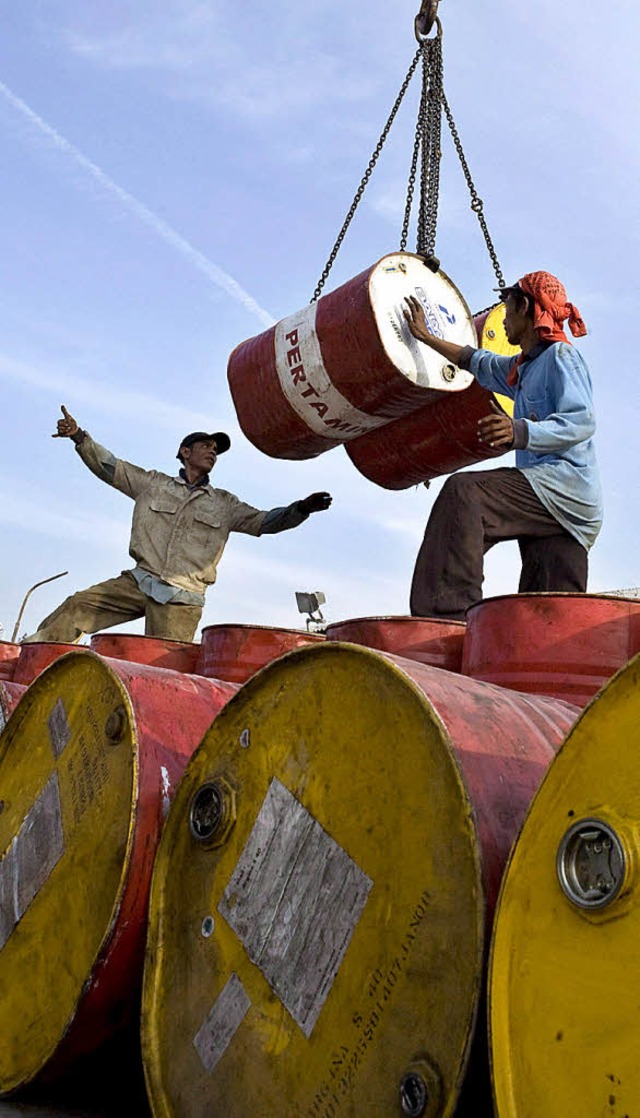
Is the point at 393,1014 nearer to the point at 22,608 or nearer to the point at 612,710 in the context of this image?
the point at 612,710

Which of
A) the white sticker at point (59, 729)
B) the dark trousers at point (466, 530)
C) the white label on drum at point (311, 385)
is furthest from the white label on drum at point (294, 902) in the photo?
the white label on drum at point (311, 385)

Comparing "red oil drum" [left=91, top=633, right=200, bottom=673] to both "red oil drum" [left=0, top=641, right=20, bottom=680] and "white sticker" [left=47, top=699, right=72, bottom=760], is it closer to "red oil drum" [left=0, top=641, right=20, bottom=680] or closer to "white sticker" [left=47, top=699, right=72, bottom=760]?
"red oil drum" [left=0, top=641, right=20, bottom=680]

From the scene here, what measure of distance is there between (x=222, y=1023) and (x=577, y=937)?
83cm

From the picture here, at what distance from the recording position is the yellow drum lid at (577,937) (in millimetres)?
1150

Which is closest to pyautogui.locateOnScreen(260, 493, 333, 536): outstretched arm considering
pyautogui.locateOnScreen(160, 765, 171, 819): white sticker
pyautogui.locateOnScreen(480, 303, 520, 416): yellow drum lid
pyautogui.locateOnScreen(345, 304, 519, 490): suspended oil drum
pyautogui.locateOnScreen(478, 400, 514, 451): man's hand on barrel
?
pyautogui.locateOnScreen(345, 304, 519, 490): suspended oil drum

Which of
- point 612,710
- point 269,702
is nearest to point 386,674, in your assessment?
point 269,702

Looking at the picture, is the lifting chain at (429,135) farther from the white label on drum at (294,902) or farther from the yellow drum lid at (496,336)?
the white label on drum at (294,902)

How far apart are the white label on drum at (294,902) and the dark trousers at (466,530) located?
1.52 metres

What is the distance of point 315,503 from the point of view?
5.78 meters

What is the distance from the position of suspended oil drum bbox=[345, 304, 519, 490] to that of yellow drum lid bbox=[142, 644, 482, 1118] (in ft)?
9.98

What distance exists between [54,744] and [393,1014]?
140cm

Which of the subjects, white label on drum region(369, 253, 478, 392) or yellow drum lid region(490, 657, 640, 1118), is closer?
yellow drum lid region(490, 657, 640, 1118)

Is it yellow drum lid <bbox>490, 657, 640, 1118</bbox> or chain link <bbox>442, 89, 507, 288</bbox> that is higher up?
chain link <bbox>442, 89, 507, 288</bbox>

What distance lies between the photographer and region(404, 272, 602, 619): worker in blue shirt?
327 centimetres
